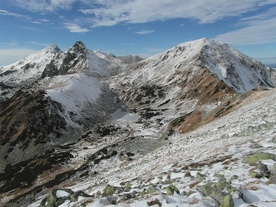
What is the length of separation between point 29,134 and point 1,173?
25.0 metres

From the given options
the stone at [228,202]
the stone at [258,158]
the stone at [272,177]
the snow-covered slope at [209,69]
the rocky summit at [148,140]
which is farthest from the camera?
the snow-covered slope at [209,69]

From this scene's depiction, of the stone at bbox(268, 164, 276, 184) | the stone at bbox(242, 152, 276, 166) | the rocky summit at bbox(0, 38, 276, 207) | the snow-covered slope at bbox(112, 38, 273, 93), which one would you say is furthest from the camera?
the snow-covered slope at bbox(112, 38, 273, 93)

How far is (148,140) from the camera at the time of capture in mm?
Result: 74500

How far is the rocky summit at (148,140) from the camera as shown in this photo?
1587 centimetres

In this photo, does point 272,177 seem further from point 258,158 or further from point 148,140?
point 148,140

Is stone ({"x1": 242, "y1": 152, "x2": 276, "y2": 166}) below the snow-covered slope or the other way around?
below

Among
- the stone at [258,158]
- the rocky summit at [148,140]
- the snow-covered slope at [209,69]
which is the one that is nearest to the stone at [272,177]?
the rocky summit at [148,140]

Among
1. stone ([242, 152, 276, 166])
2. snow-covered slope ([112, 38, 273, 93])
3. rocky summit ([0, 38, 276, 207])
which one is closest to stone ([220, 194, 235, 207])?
rocky summit ([0, 38, 276, 207])

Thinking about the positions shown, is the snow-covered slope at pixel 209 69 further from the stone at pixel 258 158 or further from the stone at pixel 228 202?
the stone at pixel 228 202

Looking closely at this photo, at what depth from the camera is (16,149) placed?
95.1 meters

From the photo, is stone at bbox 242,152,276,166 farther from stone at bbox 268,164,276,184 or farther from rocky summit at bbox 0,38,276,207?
stone at bbox 268,164,276,184

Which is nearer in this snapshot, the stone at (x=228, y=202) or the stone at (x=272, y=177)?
the stone at (x=228, y=202)

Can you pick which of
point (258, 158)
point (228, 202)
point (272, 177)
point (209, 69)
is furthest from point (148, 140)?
point (209, 69)

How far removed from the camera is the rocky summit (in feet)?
52.1
